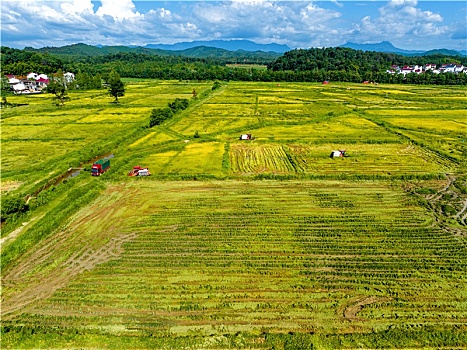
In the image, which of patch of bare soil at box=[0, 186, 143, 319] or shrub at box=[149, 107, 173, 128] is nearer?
patch of bare soil at box=[0, 186, 143, 319]

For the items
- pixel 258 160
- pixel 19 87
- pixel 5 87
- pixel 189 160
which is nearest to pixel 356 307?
pixel 258 160

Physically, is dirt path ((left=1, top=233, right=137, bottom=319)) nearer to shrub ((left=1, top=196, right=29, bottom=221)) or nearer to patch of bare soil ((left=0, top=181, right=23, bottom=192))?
shrub ((left=1, top=196, right=29, bottom=221))

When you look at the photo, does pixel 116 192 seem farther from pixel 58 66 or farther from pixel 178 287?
pixel 58 66

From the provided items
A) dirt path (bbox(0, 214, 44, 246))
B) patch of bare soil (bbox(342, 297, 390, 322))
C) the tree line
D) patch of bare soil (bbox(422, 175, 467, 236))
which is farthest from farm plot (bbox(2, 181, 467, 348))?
the tree line

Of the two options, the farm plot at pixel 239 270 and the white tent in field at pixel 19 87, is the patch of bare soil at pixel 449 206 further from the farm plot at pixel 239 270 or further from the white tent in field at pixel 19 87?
the white tent in field at pixel 19 87

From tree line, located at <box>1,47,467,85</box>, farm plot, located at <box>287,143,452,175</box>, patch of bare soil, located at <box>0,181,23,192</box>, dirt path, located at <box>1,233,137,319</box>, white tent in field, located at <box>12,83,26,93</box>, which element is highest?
tree line, located at <box>1,47,467,85</box>

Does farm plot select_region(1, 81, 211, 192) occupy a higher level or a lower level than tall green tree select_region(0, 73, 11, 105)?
lower

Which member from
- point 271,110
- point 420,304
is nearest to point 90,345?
point 420,304

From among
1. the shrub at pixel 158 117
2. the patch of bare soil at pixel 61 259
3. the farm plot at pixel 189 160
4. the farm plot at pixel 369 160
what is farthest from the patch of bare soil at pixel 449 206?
the shrub at pixel 158 117
